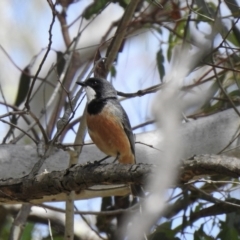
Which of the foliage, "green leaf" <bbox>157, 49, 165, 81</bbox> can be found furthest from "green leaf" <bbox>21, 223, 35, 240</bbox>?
"green leaf" <bbox>157, 49, 165, 81</bbox>

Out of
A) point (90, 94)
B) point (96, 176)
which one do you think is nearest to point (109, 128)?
point (90, 94)

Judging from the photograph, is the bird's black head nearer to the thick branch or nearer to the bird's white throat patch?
the bird's white throat patch

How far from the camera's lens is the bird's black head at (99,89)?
371 centimetres

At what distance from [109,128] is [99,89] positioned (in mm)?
362

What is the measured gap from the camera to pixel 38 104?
530cm

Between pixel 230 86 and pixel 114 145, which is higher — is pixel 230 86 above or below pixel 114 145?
above

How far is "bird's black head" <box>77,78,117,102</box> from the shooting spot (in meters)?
3.71

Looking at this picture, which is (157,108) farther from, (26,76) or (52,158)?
(26,76)

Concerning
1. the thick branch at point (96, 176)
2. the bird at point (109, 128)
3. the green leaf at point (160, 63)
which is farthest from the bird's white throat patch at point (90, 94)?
the thick branch at point (96, 176)

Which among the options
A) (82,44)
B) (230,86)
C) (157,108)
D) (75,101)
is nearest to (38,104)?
(82,44)

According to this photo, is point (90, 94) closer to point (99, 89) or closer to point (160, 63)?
point (99, 89)

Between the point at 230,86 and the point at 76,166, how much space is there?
6.94 feet

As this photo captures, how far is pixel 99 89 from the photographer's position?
376cm

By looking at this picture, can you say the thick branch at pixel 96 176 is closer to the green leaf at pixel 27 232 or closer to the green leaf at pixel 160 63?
the green leaf at pixel 27 232
